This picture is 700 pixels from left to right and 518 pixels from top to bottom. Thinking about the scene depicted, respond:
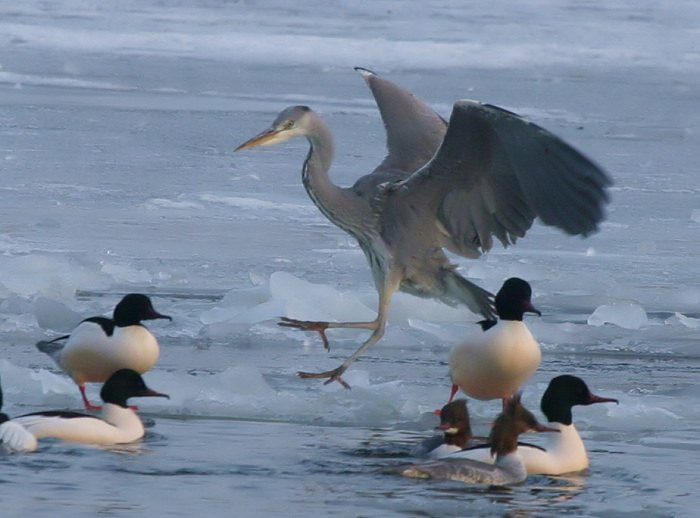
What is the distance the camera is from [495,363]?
7141mm

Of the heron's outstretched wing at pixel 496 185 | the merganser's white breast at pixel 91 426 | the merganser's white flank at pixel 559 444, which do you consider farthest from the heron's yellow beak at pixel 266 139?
the merganser's white flank at pixel 559 444

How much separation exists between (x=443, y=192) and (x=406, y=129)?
0.74 m

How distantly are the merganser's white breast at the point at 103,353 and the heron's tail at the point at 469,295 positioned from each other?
153 cm

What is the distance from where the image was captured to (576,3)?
3017cm

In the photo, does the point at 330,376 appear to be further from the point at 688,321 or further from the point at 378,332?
the point at 688,321

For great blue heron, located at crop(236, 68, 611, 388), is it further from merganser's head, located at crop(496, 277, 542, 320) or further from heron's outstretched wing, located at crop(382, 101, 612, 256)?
merganser's head, located at crop(496, 277, 542, 320)

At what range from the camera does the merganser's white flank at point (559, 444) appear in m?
6.22

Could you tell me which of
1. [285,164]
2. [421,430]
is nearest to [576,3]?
[285,164]

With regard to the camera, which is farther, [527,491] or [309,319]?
[309,319]

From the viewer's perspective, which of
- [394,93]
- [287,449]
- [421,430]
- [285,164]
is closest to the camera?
[287,449]

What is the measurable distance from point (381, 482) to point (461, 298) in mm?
2464

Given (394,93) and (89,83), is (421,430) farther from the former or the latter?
(89,83)

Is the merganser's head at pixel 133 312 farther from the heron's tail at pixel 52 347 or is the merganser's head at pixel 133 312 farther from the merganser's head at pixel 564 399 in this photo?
the merganser's head at pixel 564 399

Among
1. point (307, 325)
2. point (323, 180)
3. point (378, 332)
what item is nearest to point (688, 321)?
point (378, 332)
